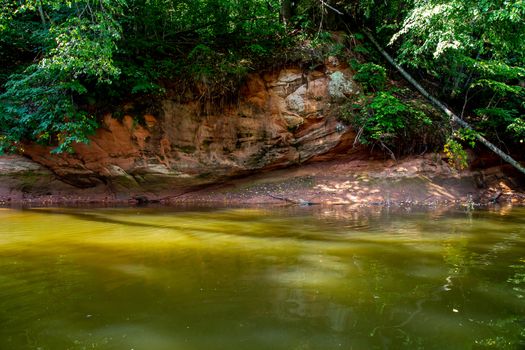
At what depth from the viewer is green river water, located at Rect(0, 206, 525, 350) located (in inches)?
90.7

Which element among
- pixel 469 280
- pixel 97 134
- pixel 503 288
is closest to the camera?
pixel 503 288

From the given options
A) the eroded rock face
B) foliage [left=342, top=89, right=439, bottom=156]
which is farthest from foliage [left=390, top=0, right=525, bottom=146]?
the eroded rock face

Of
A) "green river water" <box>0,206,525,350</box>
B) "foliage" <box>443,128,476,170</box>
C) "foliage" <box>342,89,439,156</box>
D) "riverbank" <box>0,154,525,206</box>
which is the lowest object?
"green river water" <box>0,206,525,350</box>

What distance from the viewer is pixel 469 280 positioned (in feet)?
11.1

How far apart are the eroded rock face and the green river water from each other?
637cm

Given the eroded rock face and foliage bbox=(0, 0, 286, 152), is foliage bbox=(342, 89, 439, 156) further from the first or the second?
foliage bbox=(0, 0, 286, 152)

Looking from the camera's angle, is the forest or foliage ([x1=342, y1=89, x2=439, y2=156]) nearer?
the forest

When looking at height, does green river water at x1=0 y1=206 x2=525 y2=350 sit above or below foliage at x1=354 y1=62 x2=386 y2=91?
below

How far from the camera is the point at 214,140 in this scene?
12531 millimetres

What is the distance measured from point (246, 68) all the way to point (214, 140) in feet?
8.27

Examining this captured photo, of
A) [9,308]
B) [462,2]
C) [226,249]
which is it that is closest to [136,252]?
[226,249]

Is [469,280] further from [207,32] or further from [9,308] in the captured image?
[207,32]

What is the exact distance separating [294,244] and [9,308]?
10.5 feet

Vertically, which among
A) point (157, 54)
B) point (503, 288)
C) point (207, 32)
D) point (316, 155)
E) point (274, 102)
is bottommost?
point (503, 288)
